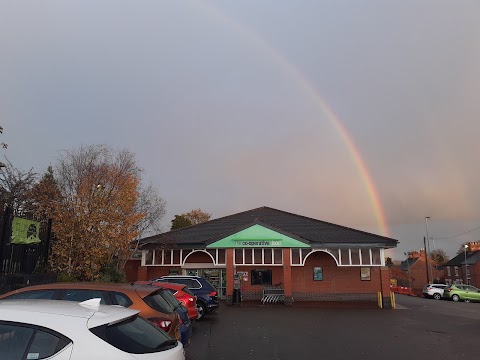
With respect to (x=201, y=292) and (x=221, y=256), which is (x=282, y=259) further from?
(x=201, y=292)

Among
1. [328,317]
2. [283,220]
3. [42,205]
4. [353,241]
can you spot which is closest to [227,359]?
[328,317]

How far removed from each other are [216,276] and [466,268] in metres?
51.7

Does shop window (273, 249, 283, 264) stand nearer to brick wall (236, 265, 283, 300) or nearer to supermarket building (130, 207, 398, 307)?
supermarket building (130, 207, 398, 307)

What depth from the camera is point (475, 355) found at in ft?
33.4

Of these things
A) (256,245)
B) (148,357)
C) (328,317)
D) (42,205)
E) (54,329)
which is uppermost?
(42,205)

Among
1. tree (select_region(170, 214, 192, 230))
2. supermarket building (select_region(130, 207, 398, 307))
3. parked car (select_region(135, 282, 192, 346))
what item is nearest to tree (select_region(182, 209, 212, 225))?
tree (select_region(170, 214, 192, 230))

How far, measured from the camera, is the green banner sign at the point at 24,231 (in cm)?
1176

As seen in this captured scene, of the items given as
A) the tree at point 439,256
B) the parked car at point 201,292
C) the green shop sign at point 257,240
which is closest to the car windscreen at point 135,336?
the parked car at point 201,292

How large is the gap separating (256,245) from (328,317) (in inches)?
344

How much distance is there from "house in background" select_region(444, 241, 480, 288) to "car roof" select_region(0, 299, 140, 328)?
72.5 meters

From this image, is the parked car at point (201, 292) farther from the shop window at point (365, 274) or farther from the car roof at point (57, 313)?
the shop window at point (365, 274)

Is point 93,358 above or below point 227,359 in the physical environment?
above

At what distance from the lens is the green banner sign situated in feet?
38.6

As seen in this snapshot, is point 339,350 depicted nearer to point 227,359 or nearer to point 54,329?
point 227,359
